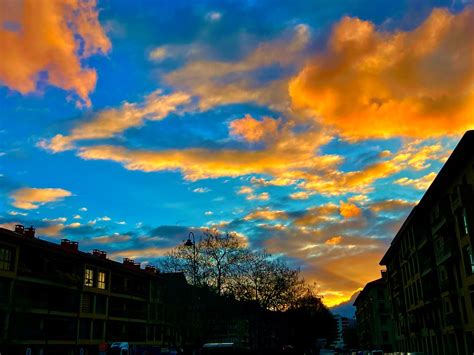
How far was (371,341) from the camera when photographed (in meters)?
120

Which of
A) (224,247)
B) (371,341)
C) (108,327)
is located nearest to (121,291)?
(108,327)

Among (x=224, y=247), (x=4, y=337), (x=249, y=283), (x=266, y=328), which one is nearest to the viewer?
(x=4, y=337)

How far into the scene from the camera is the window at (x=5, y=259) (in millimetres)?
48028

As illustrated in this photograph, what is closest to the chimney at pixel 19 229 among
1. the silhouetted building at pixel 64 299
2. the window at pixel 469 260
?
the silhouetted building at pixel 64 299

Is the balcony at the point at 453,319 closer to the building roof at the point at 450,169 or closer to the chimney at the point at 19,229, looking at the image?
the building roof at the point at 450,169

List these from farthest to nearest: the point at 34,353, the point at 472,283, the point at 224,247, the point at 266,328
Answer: the point at 266,328 < the point at 224,247 < the point at 34,353 < the point at 472,283

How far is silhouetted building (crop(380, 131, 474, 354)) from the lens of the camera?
3835 centimetres

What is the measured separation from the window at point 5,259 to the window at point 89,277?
47.7 feet

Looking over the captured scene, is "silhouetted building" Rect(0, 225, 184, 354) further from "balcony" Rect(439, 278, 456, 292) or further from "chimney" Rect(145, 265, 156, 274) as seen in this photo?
"balcony" Rect(439, 278, 456, 292)

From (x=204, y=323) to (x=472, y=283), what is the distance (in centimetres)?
3184

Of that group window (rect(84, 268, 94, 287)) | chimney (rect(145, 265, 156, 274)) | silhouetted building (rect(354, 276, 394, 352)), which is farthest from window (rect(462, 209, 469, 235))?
silhouetted building (rect(354, 276, 394, 352))

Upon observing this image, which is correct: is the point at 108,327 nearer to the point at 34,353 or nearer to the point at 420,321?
the point at 34,353

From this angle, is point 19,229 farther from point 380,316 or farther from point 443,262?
point 380,316

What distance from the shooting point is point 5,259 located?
48.5 meters
